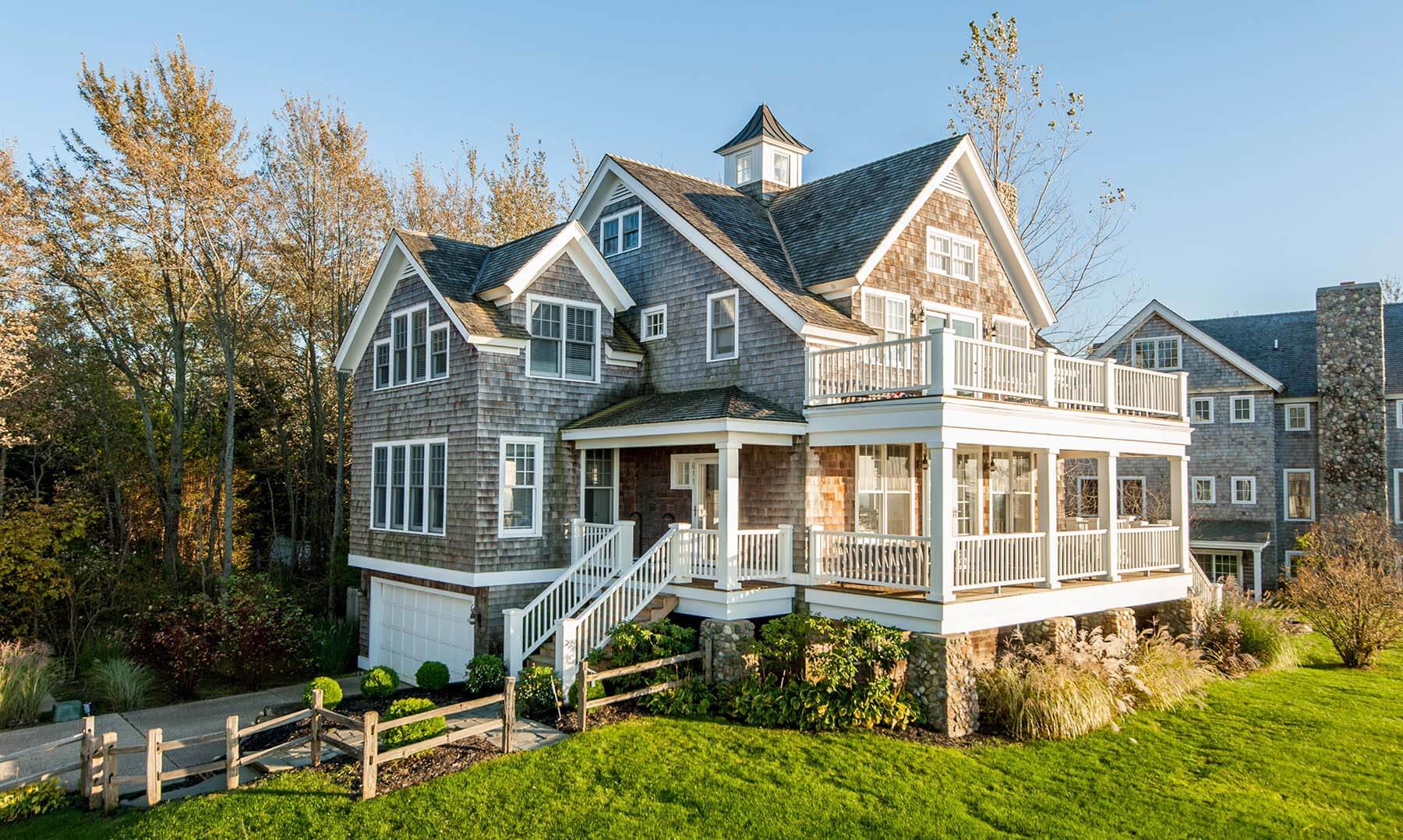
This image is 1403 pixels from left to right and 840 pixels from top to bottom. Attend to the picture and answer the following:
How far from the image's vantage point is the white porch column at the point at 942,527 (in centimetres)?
1273

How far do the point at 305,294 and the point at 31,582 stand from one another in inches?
427

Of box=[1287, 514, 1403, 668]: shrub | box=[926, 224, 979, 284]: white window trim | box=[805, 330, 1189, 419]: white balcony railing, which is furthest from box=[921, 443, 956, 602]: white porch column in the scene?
box=[1287, 514, 1403, 668]: shrub

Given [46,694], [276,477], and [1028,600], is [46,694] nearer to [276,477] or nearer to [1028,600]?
[276,477]

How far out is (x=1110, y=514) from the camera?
16391 millimetres

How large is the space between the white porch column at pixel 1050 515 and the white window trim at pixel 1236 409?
20202 mm

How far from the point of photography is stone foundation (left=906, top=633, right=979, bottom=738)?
12430 mm

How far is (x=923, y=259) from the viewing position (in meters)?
18.3

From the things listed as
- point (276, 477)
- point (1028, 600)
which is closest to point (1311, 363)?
point (1028, 600)

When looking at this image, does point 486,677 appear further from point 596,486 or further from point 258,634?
point 258,634

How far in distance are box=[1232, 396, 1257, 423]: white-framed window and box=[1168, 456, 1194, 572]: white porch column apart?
1533cm

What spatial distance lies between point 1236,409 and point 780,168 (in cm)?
1949

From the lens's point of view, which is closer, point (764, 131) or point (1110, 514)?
point (1110, 514)

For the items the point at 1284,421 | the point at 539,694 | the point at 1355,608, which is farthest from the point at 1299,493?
the point at 539,694

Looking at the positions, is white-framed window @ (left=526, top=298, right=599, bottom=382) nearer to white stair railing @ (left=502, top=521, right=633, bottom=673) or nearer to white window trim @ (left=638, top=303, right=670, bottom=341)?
white window trim @ (left=638, top=303, right=670, bottom=341)
